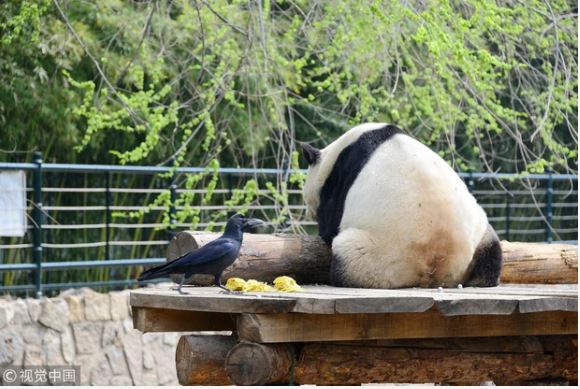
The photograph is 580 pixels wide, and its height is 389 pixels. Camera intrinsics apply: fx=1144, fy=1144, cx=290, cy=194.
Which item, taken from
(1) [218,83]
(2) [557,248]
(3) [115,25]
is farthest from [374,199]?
(3) [115,25]

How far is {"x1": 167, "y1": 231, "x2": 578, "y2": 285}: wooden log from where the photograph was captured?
580cm

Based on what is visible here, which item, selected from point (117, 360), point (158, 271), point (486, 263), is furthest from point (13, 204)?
point (158, 271)

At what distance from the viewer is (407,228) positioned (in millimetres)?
5898

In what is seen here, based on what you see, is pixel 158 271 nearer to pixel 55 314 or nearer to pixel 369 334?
pixel 369 334

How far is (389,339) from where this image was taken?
5422 millimetres

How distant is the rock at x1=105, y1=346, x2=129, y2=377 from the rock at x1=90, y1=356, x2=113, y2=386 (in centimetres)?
5

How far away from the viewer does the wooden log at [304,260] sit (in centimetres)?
580

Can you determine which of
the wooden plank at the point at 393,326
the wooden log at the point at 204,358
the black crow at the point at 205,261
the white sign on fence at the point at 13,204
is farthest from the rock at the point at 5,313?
the wooden plank at the point at 393,326

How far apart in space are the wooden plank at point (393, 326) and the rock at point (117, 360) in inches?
213

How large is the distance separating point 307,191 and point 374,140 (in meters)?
0.67

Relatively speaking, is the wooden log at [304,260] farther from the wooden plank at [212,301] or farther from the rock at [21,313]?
the rock at [21,313]

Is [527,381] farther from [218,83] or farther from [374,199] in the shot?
[218,83]

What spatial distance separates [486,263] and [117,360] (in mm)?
4953

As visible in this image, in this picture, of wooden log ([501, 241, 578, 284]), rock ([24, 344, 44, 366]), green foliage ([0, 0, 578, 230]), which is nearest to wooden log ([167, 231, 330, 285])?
wooden log ([501, 241, 578, 284])
